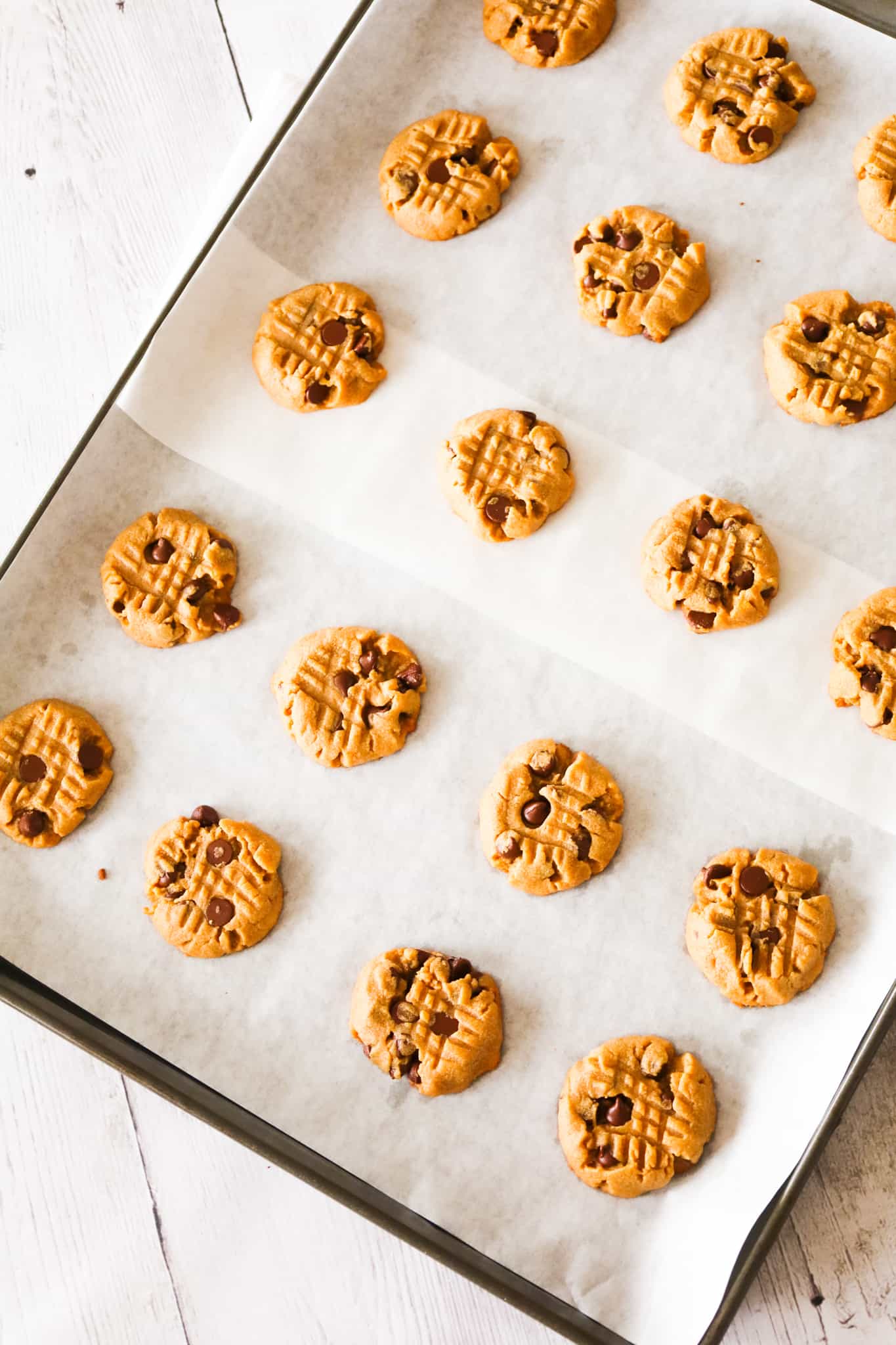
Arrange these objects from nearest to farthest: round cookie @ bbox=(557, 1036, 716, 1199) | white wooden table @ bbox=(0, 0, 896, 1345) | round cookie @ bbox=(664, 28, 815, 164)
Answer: round cookie @ bbox=(557, 1036, 716, 1199) → white wooden table @ bbox=(0, 0, 896, 1345) → round cookie @ bbox=(664, 28, 815, 164)

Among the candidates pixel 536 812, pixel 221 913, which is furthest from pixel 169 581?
pixel 536 812

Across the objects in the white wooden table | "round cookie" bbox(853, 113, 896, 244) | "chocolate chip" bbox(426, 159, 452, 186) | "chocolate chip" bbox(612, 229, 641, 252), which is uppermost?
"round cookie" bbox(853, 113, 896, 244)

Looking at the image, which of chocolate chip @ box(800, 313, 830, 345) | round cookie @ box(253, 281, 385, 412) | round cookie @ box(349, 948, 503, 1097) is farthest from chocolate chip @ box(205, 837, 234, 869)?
chocolate chip @ box(800, 313, 830, 345)

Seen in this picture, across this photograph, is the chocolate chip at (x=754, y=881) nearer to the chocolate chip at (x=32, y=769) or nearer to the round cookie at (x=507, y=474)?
the round cookie at (x=507, y=474)

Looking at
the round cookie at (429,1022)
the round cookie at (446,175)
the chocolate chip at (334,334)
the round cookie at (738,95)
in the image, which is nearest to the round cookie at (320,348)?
the chocolate chip at (334,334)

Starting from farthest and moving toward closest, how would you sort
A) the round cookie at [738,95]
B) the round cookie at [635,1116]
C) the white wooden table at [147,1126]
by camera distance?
the round cookie at [738,95] → the white wooden table at [147,1126] → the round cookie at [635,1116]

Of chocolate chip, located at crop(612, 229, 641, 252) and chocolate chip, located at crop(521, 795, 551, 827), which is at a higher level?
chocolate chip, located at crop(612, 229, 641, 252)

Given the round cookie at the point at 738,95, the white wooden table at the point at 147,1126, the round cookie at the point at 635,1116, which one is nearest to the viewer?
the round cookie at the point at 635,1116

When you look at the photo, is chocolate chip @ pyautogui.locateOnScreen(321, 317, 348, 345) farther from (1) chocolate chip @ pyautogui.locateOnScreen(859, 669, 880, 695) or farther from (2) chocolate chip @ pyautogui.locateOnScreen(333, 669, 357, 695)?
(1) chocolate chip @ pyautogui.locateOnScreen(859, 669, 880, 695)
